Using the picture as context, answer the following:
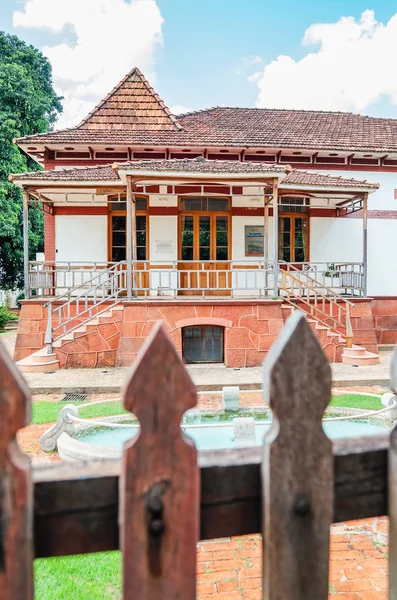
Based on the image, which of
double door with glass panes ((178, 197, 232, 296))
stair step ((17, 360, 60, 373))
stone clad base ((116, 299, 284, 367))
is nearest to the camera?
stair step ((17, 360, 60, 373))

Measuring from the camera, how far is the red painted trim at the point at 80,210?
46.2 feet

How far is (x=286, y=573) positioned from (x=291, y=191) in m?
13.4

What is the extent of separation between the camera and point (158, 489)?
0.87m

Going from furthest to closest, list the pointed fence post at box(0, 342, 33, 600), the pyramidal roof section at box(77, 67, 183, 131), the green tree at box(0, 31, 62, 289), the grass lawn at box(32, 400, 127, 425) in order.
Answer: the green tree at box(0, 31, 62, 289) → the pyramidal roof section at box(77, 67, 183, 131) → the grass lawn at box(32, 400, 127, 425) → the pointed fence post at box(0, 342, 33, 600)

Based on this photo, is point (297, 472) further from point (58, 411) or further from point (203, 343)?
point (203, 343)

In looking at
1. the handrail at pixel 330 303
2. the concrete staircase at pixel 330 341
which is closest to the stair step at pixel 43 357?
the concrete staircase at pixel 330 341

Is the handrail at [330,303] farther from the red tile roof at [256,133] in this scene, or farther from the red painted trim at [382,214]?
the red tile roof at [256,133]

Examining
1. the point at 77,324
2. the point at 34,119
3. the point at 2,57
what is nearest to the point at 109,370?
the point at 77,324

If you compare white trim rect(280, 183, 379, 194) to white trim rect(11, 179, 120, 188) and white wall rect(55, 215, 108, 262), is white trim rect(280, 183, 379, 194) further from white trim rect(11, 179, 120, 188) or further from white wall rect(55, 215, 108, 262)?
white wall rect(55, 215, 108, 262)

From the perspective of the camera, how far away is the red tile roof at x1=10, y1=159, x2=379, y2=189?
35.9 feet

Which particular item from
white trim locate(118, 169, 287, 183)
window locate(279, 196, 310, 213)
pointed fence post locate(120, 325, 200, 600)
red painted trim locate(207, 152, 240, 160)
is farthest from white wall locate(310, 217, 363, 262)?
pointed fence post locate(120, 325, 200, 600)

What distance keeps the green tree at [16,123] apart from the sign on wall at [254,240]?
43.9 ft

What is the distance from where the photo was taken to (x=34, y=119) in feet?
75.4

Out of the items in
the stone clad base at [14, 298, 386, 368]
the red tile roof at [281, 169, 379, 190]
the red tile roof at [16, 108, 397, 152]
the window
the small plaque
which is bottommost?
the stone clad base at [14, 298, 386, 368]
